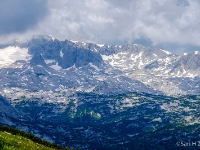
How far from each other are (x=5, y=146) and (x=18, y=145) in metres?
2.57

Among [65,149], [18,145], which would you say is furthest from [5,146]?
[65,149]

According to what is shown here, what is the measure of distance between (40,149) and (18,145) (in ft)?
7.06

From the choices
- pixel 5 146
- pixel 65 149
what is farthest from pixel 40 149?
pixel 65 149

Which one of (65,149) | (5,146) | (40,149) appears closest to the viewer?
(5,146)

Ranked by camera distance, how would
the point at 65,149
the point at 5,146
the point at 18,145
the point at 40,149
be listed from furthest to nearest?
the point at 65,149, the point at 40,149, the point at 18,145, the point at 5,146

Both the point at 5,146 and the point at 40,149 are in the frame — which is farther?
the point at 40,149

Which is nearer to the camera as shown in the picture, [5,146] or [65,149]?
[5,146]

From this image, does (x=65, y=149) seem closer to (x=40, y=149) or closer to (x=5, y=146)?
(x=40, y=149)

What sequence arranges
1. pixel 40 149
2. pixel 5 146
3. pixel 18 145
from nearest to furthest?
pixel 5 146 < pixel 18 145 < pixel 40 149

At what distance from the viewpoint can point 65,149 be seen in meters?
38.1

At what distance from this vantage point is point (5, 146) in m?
21.5

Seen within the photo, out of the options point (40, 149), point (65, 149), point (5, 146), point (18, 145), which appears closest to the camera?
point (5, 146)

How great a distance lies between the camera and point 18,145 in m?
24.0

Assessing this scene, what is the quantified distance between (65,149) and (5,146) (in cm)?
1727
